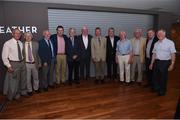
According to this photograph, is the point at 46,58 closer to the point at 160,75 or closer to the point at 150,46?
the point at 150,46

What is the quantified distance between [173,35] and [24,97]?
35.6 ft

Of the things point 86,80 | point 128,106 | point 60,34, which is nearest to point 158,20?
point 86,80

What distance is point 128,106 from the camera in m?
4.18

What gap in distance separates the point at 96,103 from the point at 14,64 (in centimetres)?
194

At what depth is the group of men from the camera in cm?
461

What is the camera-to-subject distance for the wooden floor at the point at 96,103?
3.80 metres

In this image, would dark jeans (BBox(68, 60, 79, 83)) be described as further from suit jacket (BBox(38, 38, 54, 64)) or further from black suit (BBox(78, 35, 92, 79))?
suit jacket (BBox(38, 38, 54, 64))

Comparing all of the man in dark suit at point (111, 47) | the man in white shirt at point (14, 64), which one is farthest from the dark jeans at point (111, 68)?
the man in white shirt at point (14, 64)

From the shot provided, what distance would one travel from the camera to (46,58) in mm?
5191

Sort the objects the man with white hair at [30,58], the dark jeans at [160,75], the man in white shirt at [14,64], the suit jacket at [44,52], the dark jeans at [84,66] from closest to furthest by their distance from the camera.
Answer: the man in white shirt at [14,64]
the dark jeans at [160,75]
the man with white hair at [30,58]
the suit jacket at [44,52]
the dark jeans at [84,66]

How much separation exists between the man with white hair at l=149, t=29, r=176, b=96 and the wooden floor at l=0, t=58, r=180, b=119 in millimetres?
304

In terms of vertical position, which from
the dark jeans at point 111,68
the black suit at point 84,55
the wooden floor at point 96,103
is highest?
the black suit at point 84,55

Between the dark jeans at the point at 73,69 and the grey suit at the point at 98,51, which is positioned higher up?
the grey suit at the point at 98,51

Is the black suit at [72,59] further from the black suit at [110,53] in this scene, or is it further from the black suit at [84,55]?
the black suit at [110,53]
